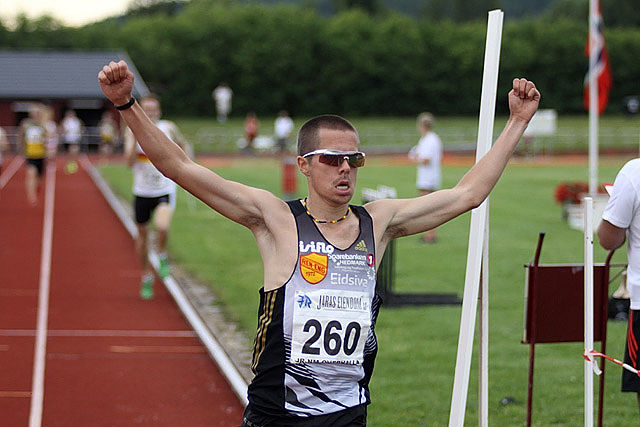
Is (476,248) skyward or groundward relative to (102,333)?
skyward

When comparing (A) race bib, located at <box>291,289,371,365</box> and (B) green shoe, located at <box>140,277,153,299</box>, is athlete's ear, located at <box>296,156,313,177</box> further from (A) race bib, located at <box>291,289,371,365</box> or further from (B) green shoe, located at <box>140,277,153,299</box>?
(B) green shoe, located at <box>140,277,153,299</box>

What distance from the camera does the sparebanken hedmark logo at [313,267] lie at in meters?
3.31

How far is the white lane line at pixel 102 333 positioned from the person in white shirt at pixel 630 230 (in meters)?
5.19

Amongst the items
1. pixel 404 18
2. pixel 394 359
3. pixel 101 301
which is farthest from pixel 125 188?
pixel 404 18

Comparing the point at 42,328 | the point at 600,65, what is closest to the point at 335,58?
the point at 600,65

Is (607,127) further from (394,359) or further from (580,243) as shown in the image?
(394,359)

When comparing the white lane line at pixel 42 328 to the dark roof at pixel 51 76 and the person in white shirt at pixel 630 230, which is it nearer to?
the person in white shirt at pixel 630 230

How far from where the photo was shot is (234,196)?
345cm

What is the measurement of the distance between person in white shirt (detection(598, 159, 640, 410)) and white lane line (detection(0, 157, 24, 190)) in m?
23.3

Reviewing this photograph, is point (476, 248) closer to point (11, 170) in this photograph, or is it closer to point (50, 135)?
point (50, 135)

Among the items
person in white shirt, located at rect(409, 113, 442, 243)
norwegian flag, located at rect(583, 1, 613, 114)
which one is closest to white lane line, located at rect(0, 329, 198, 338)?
person in white shirt, located at rect(409, 113, 442, 243)

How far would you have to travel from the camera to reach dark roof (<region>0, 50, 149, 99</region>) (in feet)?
149

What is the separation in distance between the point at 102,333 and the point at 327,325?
6034 millimetres

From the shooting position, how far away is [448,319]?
9266 millimetres
